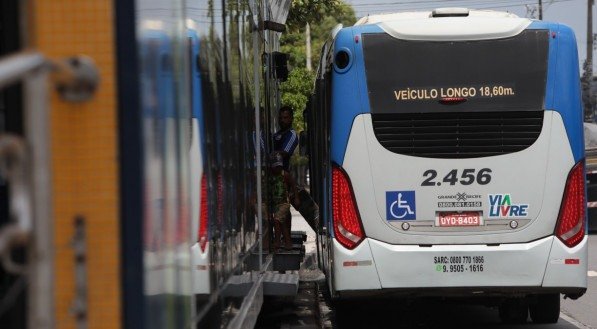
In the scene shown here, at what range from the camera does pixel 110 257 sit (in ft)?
9.94

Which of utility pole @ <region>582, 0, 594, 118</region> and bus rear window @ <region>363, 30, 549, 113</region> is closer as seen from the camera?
bus rear window @ <region>363, 30, 549, 113</region>

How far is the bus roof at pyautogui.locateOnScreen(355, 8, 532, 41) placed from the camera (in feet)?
29.6

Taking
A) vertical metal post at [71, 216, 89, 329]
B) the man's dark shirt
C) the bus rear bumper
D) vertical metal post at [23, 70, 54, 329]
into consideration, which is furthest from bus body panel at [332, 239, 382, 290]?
vertical metal post at [23, 70, 54, 329]

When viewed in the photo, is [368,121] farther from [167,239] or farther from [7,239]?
[7,239]

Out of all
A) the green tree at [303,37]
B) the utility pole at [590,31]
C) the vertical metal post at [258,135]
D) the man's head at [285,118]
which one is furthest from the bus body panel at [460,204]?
the utility pole at [590,31]

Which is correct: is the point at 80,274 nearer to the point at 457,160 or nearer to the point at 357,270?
the point at 357,270

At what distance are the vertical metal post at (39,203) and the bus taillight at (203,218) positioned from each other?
2.34 m

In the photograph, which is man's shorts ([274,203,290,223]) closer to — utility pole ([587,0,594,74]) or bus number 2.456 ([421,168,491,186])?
bus number 2.456 ([421,168,491,186])

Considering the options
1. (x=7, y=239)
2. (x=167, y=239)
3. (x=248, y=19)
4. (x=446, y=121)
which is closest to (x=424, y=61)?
(x=446, y=121)

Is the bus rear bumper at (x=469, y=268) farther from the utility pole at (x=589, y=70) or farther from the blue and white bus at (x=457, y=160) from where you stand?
the utility pole at (x=589, y=70)

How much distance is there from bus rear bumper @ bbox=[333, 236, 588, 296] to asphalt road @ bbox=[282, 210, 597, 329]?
5.27 feet

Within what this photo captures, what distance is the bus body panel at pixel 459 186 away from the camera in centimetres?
888

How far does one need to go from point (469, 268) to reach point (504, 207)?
578 millimetres

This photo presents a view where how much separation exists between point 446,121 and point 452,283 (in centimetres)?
135
